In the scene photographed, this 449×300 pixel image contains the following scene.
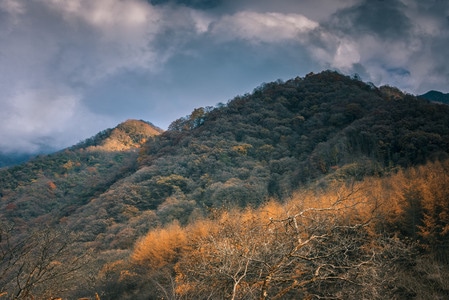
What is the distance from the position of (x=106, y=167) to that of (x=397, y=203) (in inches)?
3365

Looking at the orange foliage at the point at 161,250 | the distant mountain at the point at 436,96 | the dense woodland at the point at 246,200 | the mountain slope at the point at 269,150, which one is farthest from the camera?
the distant mountain at the point at 436,96

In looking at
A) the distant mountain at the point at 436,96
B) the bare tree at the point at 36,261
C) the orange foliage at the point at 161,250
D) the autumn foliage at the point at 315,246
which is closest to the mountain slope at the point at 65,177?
the orange foliage at the point at 161,250

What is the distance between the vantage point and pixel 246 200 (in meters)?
43.0

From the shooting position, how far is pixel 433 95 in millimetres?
108375

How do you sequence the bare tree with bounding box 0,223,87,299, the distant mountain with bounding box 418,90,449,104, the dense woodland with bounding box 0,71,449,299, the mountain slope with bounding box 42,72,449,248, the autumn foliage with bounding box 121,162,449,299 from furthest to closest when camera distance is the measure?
the distant mountain with bounding box 418,90,449,104 < the mountain slope with bounding box 42,72,449,248 < the bare tree with bounding box 0,223,87,299 < the dense woodland with bounding box 0,71,449,299 < the autumn foliage with bounding box 121,162,449,299

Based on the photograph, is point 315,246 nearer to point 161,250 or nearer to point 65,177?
point 161,250

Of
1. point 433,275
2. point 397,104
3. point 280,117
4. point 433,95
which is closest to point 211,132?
point 280,117

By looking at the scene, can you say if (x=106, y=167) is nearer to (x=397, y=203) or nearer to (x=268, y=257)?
(x=397, y=203)

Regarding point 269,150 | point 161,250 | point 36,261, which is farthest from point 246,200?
point 36,261

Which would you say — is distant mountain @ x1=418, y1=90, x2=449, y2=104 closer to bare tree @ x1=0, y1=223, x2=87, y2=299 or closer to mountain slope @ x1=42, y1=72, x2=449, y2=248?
mountain slope @ x1=42, y1=72, x2=449, y2=248

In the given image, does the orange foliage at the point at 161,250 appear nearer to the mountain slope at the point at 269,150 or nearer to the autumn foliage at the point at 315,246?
the autumn foliage at the point at 315,246

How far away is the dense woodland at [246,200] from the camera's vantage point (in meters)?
4.05

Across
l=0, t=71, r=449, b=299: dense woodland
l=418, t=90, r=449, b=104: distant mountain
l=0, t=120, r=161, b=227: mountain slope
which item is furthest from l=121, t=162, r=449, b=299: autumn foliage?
l=418, t=90, r=449, b=104: distant mountain

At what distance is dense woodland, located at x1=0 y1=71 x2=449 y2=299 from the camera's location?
4.05 metres
